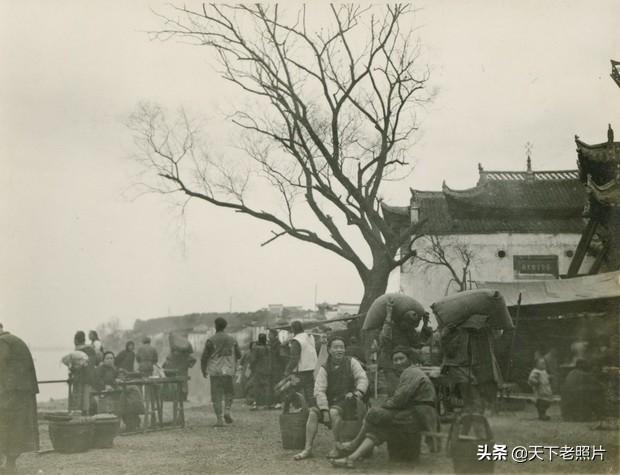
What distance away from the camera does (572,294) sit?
12.3 meters

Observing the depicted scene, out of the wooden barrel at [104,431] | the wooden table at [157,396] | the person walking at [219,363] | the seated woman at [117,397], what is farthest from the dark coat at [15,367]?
the person walking at [219,363]

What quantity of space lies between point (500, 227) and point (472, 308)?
19134 mm

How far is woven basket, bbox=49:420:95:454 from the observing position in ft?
26.2

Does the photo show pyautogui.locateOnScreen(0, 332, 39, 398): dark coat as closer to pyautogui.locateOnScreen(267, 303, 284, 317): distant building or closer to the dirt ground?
the dirt ground

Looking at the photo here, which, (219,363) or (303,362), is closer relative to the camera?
(303,362)

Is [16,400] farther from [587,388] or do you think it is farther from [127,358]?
[587,388]

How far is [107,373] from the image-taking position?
10523 millimetres

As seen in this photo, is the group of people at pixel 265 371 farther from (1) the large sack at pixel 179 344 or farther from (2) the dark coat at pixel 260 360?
(1) the large sack at pixel 179 344

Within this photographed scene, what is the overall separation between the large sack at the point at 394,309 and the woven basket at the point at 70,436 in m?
4.37

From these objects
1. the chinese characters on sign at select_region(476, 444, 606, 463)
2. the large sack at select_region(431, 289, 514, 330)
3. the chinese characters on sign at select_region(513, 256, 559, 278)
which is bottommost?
the chinese characters on sign at select_region(476, 444, 606, 463)

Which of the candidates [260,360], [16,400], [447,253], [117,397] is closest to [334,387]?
[16,400]

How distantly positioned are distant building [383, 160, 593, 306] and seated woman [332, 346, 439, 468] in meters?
19.9

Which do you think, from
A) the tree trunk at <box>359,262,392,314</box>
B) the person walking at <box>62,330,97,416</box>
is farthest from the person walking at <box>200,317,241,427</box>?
the tree trunk at <box>359,262,392,314</box>

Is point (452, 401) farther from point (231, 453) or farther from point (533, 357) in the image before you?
point (533, 357)
